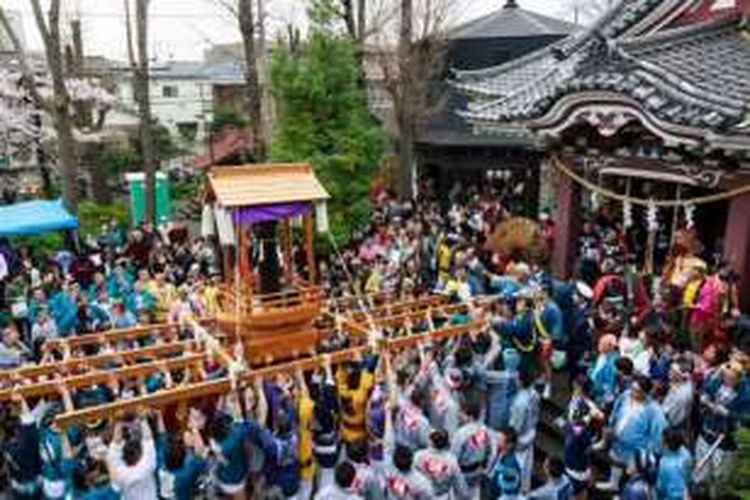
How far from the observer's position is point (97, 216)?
24031mm

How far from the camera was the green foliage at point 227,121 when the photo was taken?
36250 mm

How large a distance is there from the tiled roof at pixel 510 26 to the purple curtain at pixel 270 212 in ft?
55.5

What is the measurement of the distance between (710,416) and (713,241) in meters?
6.85

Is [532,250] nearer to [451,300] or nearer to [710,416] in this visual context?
[451,300]

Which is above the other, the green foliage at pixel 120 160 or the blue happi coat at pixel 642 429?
the green foliage at pixel 120 160

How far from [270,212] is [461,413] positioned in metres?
3.10

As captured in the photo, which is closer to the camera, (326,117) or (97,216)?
(326,117)

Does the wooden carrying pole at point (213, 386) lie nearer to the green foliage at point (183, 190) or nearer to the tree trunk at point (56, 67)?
the tree trunk at point (56, 67)

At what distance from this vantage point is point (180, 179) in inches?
1404

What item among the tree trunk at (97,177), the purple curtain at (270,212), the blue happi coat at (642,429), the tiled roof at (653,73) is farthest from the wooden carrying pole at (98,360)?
the tree trunk at (97,177)

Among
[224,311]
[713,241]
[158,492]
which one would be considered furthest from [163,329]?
[713,241]

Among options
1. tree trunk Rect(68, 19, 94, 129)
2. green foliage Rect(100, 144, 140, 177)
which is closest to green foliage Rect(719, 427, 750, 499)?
tree trunk Rect(68, 19, 94, 129)

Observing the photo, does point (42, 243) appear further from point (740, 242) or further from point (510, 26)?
point (510, 26)

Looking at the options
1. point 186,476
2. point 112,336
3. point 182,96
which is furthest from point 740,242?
point 182,96
